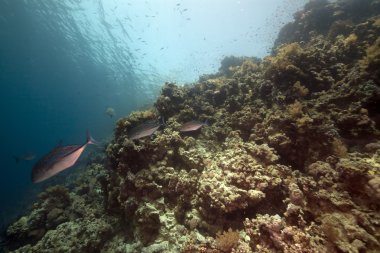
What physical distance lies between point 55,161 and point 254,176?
3645 millimetres

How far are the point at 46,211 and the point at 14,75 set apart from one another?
165 feet

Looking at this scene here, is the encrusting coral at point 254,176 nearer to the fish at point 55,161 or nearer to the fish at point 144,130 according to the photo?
the fish at point 144,130

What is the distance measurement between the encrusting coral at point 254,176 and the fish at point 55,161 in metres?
2.01

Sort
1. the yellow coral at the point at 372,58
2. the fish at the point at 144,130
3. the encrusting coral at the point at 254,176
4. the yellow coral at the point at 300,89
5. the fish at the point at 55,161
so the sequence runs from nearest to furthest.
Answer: the fish at the point at 55,161
the encrusting coral at the point at 254,176
the fish at the point at 144,130
the yellow coral at the point at 372,58
the yellow coral at the point at 300,89

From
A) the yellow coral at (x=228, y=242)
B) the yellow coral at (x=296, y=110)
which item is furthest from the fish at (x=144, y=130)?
the yellow coral at (x=296, y=110)

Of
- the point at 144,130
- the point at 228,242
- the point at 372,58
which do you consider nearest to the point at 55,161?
the point at 144,130

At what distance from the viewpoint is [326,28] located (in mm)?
13250

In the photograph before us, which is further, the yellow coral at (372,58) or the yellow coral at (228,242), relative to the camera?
the yellow coral at (372,58)

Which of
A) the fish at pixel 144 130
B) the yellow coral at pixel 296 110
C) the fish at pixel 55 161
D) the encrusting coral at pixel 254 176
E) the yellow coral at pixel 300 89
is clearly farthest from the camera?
the yellow coral at pixel 300 89

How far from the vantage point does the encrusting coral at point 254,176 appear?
350 cm

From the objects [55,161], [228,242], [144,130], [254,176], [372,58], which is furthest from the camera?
[372,58]

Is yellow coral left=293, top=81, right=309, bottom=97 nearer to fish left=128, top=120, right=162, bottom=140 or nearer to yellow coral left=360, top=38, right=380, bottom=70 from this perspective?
yellow coral left=360, top=38, right=380, bottom=70

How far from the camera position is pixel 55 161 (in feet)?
10.3

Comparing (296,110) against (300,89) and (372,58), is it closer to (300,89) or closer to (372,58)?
(300,89)
